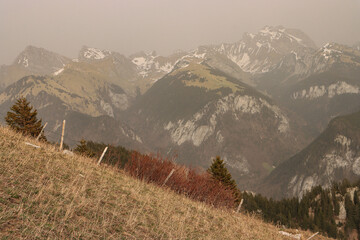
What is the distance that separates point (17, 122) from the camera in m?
45.8

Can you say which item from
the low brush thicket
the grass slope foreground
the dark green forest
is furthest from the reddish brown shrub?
the dark green forest

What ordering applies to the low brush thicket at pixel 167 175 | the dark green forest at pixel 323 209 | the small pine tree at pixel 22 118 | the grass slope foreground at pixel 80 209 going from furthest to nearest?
the dark green forest at pixel 323 209 < the small pine tree at pixel 22 118 < the low brush thicket at pixel 167 175 < the grass slope foreground at pixel 80 209

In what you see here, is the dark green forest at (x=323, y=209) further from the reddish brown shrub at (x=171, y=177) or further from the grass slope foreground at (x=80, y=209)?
the grass slope foreground at (x=80, y=209)

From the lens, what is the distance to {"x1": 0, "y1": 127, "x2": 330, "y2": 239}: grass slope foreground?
7571mm

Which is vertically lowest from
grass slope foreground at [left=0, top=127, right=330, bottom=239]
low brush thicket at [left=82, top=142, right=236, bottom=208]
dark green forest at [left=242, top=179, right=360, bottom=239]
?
grass slope foreground at [left=0, top=127, right=330, bottom=239]

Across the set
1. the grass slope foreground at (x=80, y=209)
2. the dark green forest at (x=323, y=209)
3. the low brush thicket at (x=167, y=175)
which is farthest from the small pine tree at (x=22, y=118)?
the dark green forest at (x=323, y=209)

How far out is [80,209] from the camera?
30.3 feet

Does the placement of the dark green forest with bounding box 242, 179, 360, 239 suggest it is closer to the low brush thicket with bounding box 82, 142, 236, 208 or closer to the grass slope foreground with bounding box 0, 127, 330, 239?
the low brush thicket with bounding box 82, 142, 236, 208

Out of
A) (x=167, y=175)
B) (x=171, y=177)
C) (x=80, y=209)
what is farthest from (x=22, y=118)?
(x=80, y=209)

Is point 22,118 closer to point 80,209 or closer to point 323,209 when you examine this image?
point 80,209

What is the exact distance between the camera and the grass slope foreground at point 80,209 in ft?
24.8

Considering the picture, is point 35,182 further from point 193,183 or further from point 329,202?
point 329,202

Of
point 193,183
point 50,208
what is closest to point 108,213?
point 50,208

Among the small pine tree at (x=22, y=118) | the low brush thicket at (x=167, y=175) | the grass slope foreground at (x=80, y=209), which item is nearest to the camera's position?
the grass slope foreground at (x=80, y=209)
